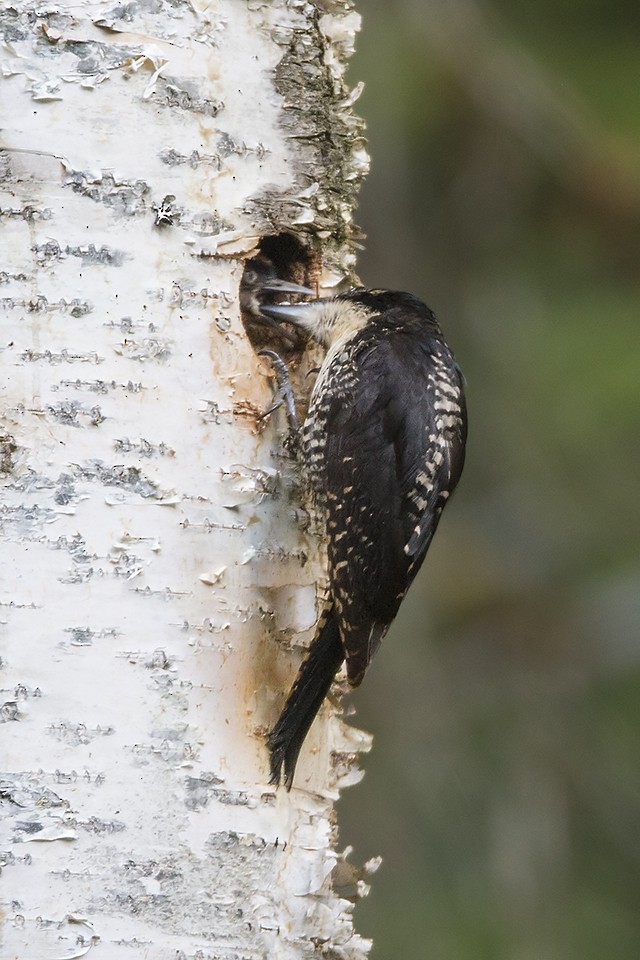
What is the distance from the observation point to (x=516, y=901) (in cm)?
457

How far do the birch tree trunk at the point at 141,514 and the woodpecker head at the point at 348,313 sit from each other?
260 mm

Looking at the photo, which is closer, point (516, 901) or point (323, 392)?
point (323, 392)

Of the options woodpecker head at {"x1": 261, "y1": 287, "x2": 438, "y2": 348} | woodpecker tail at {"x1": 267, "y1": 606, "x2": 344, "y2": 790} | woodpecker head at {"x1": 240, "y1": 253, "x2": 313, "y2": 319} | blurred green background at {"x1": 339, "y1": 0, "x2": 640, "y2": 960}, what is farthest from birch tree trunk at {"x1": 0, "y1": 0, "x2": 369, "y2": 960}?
blurred green background at {"x1": 339, "y1": 0, "x2": 640, "y2": 960}

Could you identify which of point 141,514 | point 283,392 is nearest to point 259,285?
point 283,392

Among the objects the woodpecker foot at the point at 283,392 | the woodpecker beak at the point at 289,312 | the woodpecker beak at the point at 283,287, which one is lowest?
the woodpecker foot at the point at 283,392

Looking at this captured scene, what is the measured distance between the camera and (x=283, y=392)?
8.36 feet

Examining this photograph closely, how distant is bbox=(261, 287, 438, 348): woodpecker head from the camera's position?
2.67 m

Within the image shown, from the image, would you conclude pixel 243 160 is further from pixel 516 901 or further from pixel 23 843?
pixel 516 901

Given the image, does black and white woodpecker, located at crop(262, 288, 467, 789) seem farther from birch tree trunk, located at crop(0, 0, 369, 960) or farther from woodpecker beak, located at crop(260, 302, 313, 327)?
birch tree trunk, located at crop(0, 0, 369, 960)

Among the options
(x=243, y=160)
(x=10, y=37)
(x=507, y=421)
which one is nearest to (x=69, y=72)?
(x=10, y=37)

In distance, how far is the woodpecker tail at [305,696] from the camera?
233cm

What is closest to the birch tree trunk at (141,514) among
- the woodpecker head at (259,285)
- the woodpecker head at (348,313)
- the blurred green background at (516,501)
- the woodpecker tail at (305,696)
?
the woodpecker tail at (305,696)

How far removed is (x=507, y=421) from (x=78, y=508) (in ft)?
11.1

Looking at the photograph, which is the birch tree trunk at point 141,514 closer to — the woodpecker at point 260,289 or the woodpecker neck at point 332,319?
the woodpecker at point 260,289
